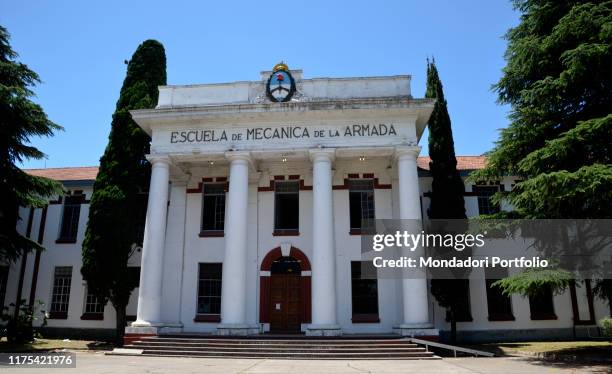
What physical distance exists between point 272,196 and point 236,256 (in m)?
4.41

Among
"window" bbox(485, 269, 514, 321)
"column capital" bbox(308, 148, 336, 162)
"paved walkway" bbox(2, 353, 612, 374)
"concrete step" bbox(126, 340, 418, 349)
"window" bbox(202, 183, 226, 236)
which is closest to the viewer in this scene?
"paved walkway" bbox(2, 353, 612, 374)

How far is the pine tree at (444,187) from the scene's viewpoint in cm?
1978

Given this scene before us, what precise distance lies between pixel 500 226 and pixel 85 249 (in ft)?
54.8

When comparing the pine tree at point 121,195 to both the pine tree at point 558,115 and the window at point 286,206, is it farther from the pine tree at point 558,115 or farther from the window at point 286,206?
the pine tree at point 558,115

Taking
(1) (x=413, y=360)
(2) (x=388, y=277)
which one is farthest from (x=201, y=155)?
(1) (x=413, y=360)

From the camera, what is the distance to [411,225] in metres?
17.9

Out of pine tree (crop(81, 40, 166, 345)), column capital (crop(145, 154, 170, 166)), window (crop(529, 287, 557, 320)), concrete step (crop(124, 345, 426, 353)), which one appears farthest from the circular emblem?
window (crop(529, 287, 557, 320))

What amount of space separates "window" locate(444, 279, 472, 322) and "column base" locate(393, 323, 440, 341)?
336cm

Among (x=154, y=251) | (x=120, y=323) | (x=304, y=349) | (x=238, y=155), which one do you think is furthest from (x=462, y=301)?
(x=120, y=323)

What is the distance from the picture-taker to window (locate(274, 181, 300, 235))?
70.6 feet

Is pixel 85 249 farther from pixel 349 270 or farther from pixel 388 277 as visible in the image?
pixel 388 277

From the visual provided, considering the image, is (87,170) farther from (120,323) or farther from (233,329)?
(233,329)

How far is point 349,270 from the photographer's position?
2047 cm

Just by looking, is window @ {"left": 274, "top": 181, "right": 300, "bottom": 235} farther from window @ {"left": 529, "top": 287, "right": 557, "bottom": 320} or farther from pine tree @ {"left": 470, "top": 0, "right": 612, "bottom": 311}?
window @ {"left": 529, "top": 287, "right": 557, "bottom": 320}
